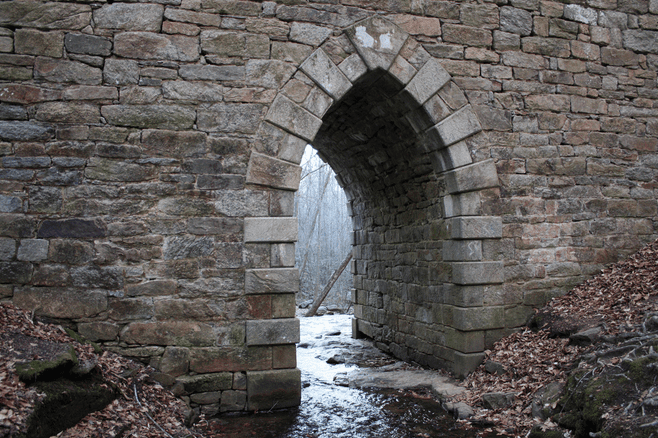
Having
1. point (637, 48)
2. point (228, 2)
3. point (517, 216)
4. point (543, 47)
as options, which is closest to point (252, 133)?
point (228, 2)

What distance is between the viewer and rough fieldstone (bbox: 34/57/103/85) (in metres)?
4.52

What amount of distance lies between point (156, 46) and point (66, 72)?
0.93 meters

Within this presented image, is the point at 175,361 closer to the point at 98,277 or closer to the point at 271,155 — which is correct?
the point at 98,277

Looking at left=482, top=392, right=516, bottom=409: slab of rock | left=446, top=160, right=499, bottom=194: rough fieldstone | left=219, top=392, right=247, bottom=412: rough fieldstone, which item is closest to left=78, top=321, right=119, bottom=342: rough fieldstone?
left=219, top=392, right=247, bottom=412: rough fieldstone

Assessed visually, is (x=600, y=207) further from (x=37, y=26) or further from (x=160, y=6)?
(x=37, y=26)

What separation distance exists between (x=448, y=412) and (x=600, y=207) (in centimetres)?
350

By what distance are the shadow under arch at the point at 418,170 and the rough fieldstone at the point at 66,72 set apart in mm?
1817

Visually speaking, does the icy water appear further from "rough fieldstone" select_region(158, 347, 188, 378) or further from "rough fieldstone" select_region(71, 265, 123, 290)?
"rough fieldstone" select_region(71, 265, 123, 290)

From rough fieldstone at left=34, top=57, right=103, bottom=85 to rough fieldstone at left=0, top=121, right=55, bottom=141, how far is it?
1.63ft

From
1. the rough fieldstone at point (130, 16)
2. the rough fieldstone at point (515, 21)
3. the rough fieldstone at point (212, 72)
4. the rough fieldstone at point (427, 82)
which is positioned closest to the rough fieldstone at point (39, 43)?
the rough fieldstone at point (130, 16)

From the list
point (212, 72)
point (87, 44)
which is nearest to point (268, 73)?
point (212, 72)

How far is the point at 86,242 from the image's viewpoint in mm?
4484

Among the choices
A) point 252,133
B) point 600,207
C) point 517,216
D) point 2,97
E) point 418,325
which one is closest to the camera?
point 2,97

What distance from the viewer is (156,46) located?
4695mm
